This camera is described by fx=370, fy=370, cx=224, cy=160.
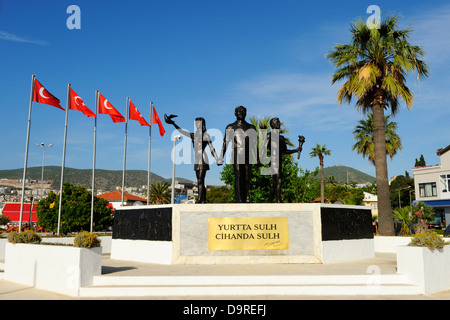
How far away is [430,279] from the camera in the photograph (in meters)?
9.27

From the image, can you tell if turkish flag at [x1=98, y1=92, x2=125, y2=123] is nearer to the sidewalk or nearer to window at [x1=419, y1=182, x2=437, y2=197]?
the sidewalk

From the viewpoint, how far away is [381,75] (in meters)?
20.2

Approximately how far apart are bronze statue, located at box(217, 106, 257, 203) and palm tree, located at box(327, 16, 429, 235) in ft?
30.9

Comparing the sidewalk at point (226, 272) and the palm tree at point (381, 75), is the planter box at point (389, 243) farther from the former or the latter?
the sidewalk at point (226, 272)

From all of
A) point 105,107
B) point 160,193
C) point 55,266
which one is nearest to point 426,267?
point 55,266

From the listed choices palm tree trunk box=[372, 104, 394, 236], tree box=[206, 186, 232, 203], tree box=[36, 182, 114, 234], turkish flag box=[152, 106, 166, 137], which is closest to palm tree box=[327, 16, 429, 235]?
palm tree trunk box=[372, 104, 394, 236]

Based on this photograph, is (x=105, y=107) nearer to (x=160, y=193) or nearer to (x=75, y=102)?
(x=75, y=102)

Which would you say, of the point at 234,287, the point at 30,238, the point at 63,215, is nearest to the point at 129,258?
the point at 30,238

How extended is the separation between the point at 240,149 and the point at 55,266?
6.96m

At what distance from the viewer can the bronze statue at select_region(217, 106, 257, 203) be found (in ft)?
43.9

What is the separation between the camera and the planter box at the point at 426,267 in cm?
914

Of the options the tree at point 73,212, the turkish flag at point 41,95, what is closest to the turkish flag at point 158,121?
the turkish flag at point 41,95
